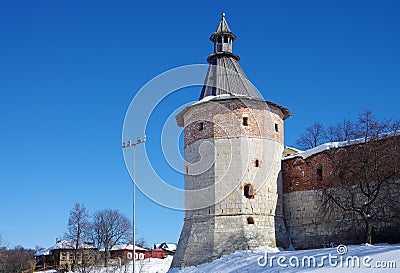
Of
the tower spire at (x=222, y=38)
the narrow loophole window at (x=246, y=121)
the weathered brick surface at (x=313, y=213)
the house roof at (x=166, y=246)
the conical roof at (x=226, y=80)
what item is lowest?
the house roof at (x=166, y=246)

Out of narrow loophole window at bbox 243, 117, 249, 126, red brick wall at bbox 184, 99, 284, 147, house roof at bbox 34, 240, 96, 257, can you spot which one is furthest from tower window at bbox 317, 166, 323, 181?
house roof at bbox 34, 240, 96, 257

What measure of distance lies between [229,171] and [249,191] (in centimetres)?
146

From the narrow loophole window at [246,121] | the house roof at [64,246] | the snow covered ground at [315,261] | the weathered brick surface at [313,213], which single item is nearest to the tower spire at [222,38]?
the narrow loophole window at [246,121]

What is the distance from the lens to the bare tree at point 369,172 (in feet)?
72.1

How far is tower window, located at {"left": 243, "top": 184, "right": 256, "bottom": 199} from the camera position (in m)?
25.3

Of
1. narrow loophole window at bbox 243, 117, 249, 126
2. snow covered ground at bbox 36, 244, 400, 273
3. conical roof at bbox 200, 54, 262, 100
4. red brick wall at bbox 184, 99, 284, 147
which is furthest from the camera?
conical roof at bbox 200, 54, 262, 100

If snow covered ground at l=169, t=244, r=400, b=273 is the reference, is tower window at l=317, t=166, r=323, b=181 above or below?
above

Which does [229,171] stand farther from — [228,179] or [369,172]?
[369,172]

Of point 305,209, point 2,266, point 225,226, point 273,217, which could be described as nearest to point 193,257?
point 225,226

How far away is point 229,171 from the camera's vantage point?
25453mm

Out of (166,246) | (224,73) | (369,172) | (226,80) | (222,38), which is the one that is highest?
(222,38)

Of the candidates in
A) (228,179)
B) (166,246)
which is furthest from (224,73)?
(166,246)

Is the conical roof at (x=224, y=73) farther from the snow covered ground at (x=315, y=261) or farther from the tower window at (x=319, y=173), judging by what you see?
the snow covered ground at (x=315, y=261)

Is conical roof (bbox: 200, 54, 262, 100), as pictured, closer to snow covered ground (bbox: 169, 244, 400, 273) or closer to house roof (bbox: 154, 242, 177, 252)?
snow covered ground (bbox: 169, 244, 400, 273)
